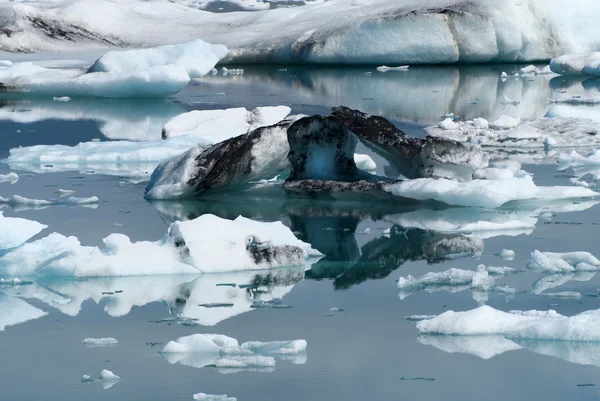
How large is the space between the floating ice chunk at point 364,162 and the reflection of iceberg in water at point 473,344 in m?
3.33

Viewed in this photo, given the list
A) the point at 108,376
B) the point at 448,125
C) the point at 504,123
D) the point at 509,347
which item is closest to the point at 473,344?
the point at 509,347

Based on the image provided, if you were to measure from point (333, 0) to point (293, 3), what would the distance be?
8625 mm

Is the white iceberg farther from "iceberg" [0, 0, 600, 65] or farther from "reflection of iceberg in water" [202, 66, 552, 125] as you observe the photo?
"iceberg" [0, 0, 600, 65]

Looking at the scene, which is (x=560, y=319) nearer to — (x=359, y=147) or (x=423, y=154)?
(x=423, y=154)

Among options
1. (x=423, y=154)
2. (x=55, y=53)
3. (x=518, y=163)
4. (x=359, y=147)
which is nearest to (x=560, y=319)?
(x=423, y=154)

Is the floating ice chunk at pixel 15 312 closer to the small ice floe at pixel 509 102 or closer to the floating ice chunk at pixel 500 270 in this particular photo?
the floating ice chunk at pixel 500 270

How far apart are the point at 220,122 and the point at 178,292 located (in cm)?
484

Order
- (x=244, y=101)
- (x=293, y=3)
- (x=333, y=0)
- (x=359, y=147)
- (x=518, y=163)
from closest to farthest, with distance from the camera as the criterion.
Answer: (x=518, y=163), (x=359, y=147), (x=244, y=101), (x=333, y=0), (x=293, y=3)

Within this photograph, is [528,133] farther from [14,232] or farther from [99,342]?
[99,342]

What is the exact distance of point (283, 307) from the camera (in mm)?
3877

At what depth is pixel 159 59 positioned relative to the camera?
12797mm

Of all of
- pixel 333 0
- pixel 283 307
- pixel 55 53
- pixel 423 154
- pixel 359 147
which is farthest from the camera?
pixel 333 0

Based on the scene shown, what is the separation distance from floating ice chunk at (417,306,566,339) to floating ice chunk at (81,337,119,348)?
0.92 m

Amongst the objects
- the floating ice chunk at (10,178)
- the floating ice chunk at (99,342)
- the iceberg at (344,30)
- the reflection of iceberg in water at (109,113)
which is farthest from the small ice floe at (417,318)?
the iceberg at (344,30)
